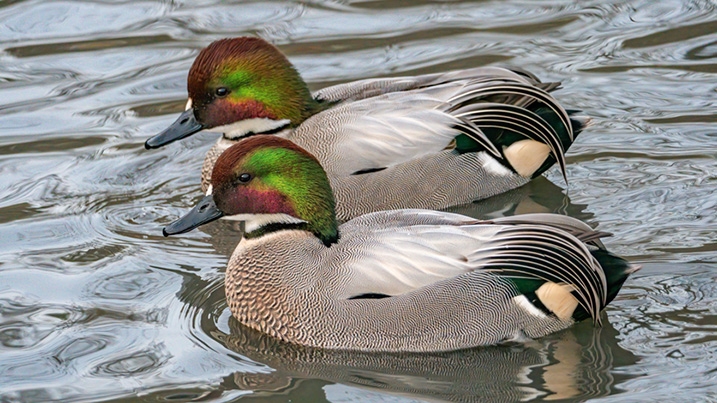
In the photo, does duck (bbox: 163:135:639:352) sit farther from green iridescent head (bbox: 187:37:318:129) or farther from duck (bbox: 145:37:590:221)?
green iridescent head (bbox: 187:37:318:129)

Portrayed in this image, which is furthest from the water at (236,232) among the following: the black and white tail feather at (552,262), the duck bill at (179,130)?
the duck bill at (179,130)

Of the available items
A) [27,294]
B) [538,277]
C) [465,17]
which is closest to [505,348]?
[538,277]

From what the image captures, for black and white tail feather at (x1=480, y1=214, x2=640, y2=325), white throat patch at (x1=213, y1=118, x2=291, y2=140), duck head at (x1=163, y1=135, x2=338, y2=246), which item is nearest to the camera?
black and white tail feather at (x1=480, y1=214, x2=640, y2=325)

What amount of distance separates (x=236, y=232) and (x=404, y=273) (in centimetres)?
210

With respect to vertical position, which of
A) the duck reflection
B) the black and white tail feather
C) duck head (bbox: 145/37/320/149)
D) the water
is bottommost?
the duck reflection

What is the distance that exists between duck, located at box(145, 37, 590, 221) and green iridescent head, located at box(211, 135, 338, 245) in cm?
149

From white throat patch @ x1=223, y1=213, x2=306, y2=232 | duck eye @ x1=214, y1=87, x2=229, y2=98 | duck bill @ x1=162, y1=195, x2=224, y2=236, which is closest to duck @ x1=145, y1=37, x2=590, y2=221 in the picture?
duck eye @ x1=214, y1=87, x2=229, y2=98

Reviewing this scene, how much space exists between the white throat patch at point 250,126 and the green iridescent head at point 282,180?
5.91 feet

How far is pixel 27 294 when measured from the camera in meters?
7.01

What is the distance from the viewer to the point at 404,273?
612 centimetres

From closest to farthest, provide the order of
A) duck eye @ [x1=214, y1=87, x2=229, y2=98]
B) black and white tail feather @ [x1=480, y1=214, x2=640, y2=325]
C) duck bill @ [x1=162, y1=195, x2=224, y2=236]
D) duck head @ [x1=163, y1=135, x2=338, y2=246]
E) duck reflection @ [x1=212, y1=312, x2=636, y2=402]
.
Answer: duck reflection @ [x1=212, y1=312, x2=636, y2=402], black and white tail feather @ [x1=480, y1=214, x2=640, y2=325], duck head @ [x1=163, y1=135, x2=338, y2=246], duck bill @ [x1=162, y1=195, x2=224, y2=236], duck eye @ [x1=214, y1=87, x2=229, y2=98]

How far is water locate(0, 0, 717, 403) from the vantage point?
602 cm

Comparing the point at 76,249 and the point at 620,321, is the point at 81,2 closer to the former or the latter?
the point at 76,249

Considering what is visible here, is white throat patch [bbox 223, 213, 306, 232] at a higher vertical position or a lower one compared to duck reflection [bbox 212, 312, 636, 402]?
higher
